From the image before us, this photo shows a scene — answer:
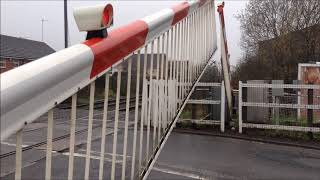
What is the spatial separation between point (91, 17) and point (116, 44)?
28 centimetres

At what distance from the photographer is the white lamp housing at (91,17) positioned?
180 centimetres

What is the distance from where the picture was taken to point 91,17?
1.80m

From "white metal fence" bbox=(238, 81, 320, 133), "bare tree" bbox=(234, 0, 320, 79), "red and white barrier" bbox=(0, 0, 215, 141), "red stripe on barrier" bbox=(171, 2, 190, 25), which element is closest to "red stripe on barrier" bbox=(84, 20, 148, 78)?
"red and white barrier" bbox=(0, 0, 215, 141)

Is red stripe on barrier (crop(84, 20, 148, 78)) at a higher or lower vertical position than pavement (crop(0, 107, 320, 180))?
higher

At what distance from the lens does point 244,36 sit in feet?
134

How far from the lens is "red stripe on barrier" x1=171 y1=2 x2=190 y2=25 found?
3.31 m

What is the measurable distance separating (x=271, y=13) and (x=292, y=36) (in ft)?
10.1

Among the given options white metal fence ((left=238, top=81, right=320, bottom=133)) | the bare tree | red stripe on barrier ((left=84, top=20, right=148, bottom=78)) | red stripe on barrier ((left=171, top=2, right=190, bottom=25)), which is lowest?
white metal fence ((left=238, top=81, right=320, bottom=133))

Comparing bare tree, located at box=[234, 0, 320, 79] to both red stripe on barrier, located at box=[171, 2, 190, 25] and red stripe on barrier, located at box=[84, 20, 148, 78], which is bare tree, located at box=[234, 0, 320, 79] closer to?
red stripe on barrier, located at box=[171, 2, 190, 25]

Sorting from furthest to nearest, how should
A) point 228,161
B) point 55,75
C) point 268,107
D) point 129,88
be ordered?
point 268,107
point 228,161
point 129,88
point 55,75

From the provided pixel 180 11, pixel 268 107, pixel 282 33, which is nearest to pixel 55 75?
pixel 180 11

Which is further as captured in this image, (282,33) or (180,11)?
(282,33)

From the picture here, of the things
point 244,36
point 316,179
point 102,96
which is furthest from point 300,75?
point 244,36

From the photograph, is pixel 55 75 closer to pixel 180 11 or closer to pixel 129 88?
pixel 129 88
